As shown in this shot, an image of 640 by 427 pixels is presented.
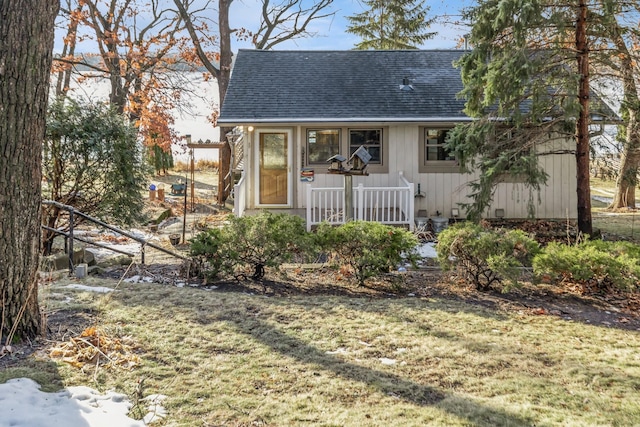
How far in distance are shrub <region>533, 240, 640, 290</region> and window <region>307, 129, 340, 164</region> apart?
681 centimetres

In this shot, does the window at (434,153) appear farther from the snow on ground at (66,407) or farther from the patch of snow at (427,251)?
the snow on ground at (66,407)

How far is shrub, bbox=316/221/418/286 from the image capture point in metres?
5.79

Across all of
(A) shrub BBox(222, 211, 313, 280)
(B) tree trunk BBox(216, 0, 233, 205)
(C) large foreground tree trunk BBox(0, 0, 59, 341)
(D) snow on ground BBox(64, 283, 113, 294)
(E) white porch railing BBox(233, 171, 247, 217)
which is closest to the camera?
(C) large foreground tree trunk BBox(0, 0, 59, 341)

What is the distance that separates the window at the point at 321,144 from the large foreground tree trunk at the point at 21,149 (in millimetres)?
8324

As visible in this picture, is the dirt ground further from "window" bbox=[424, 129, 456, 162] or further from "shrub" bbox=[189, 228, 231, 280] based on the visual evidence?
"window" bbox=[424, 129, 456, 162]

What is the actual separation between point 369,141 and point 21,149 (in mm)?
9077

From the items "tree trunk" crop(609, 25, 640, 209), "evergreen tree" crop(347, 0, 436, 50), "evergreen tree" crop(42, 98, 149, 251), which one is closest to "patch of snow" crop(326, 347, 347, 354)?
"evergreen tree" crop(42, 98, 149, 251)

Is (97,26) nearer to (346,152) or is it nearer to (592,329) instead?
(346,152)

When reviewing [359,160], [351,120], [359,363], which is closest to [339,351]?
[359,363]

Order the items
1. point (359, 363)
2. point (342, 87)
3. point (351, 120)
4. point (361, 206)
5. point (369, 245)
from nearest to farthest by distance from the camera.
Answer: point (359, 363) < point (369, 245) < point (361, 206) < point (351, 120) < point (342, 87)

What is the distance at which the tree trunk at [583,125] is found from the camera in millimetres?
8008

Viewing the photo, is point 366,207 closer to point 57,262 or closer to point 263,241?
Answer: point 263,241

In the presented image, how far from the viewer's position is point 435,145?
460 inches

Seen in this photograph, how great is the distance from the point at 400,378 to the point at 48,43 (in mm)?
3618
